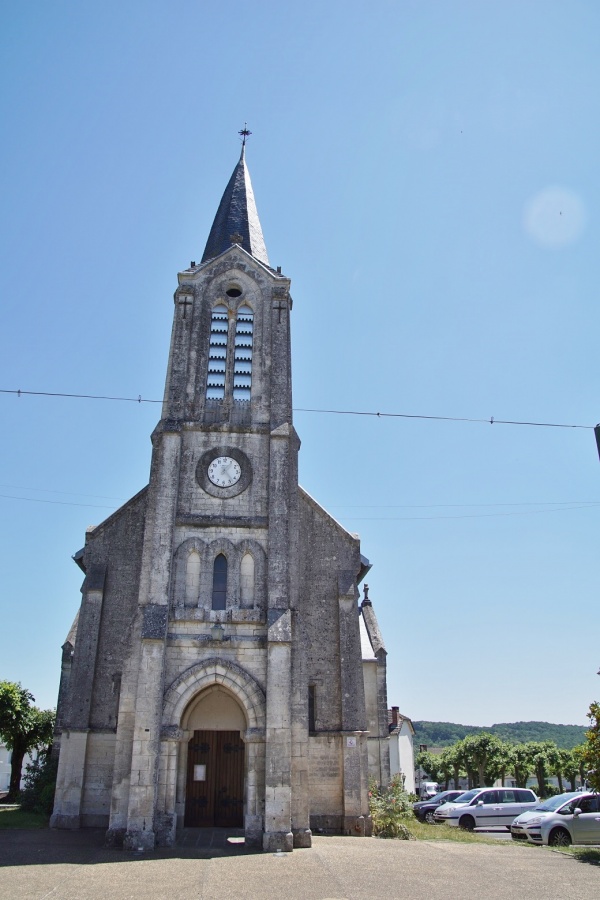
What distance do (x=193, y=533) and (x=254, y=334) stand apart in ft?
24.0

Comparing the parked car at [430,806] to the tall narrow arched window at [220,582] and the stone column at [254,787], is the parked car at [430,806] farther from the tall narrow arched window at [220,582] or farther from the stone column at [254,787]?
the tall narrow arched window at [220,582]

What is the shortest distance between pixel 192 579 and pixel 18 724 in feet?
67.2

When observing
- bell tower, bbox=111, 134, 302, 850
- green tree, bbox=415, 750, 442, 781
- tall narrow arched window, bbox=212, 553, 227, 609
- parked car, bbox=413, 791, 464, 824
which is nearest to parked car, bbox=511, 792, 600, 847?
bell tower, bbox=111, 134, 302, 850

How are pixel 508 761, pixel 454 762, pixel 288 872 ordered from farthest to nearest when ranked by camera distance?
1. pixel 454 762
2. pixel 508 761
3. pixel 288 872

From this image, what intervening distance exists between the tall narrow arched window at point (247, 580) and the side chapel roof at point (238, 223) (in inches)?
447

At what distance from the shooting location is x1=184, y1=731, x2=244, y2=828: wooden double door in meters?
18.4

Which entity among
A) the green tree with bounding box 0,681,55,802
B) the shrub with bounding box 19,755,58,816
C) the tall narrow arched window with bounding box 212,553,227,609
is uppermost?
the tall narrow arched window with bounding box 212,553,227,609

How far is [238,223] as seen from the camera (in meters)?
25.8

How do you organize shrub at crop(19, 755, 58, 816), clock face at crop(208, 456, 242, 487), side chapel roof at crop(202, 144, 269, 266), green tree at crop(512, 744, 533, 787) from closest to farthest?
1. clock face at crop(208, 456, 242, 487)
2. shrub at crop(19, 755, 58, 816)
3. side chapel roof at crop(202, 144, 269, 266)
4. green tree at crop(512, 744, 533, 787)

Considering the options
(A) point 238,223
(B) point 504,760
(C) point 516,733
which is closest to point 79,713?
(A) point 238,223

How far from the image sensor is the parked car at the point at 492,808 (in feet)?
77.8

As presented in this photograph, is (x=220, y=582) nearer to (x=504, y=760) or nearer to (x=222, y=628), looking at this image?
(x=222, y=628)

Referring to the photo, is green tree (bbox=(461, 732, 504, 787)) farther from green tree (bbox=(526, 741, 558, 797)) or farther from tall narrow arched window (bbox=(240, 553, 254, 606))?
tall narrow arched window (bbox=(240, 553, 254, 606))

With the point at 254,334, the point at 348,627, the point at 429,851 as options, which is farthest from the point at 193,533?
the point at 429,851
